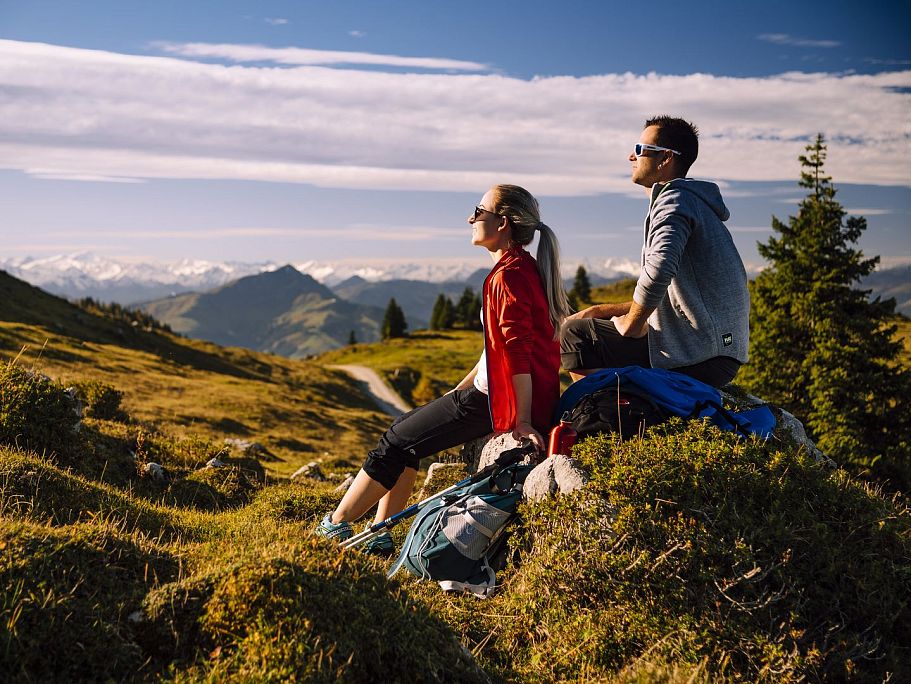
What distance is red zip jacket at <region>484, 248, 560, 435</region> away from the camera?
21.7 ft

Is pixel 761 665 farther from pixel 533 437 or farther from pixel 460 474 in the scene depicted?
pixel 460 474

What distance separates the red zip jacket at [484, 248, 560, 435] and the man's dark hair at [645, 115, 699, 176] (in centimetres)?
200

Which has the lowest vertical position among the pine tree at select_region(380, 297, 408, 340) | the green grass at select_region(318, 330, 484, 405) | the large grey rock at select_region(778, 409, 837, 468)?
the green grass at select_region(318, 330, 484, 405)

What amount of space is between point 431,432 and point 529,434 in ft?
3.95

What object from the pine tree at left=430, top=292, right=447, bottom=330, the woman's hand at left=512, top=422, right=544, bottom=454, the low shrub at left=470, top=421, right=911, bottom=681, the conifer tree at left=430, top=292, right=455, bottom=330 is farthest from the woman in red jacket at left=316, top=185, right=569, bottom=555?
the conifer tree at left=430, top=292, right=455, bottom=330

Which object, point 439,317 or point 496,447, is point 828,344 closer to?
point 496,447

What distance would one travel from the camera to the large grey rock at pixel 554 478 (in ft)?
19.6

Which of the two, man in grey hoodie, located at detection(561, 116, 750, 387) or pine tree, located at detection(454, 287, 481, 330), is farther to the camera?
pine tree, located at detection(454, 287, 481, 330)

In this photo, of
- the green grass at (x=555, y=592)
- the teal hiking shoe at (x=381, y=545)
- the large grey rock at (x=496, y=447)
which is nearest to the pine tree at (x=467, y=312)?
the large grey rock at (x=496, y=447)

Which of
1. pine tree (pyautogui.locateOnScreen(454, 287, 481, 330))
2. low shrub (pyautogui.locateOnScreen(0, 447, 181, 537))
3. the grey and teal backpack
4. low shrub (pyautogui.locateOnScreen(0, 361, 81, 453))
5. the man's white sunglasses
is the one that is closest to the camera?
the grey and teal backpack

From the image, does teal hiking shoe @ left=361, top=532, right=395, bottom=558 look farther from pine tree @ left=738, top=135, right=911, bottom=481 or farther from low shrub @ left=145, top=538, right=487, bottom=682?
pine tree @ left=738, top=135, right=911, bottom=481

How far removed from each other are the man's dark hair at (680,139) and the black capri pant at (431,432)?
3394 mm

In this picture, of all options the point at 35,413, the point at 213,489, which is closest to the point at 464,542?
the point at 213,489

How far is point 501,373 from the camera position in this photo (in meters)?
6.73
